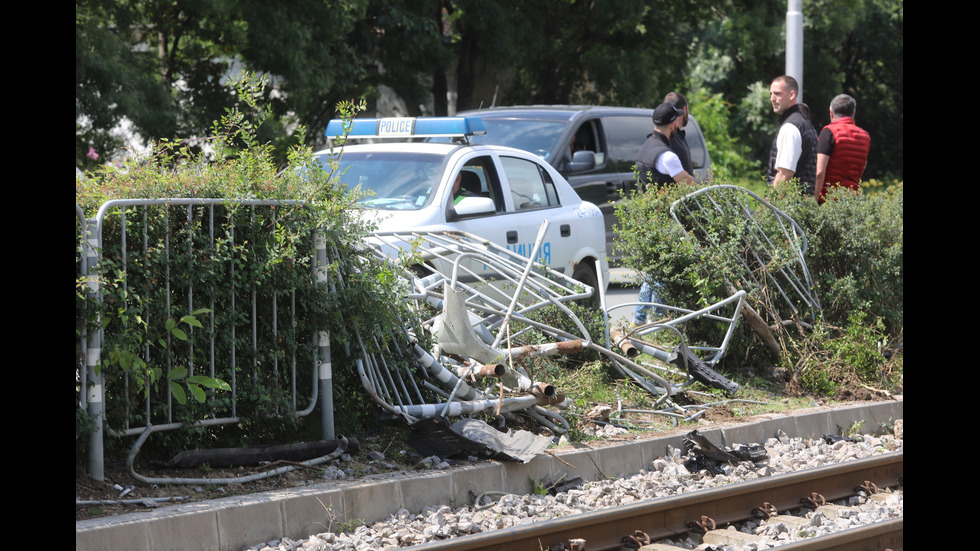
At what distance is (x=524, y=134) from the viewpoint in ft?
41.5

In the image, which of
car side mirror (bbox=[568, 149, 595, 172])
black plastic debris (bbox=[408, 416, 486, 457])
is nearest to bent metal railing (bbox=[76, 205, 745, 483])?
black plastic debris (bbox=[408, 416, 486, 457])

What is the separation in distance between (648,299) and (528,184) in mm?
1573

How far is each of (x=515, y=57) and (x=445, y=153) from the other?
1197cm

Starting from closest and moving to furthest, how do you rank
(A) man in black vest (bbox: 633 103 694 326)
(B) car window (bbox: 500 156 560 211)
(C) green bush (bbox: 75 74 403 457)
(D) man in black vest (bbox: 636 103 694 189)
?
(C) green bush (bbox: 75 74 403 457) → (A) man in black vest (bbox: 633 103 694 326) → (D) man in black vest (bbox: 636 103 694 189) → (B) car window (bbox: 500 156 560 211)

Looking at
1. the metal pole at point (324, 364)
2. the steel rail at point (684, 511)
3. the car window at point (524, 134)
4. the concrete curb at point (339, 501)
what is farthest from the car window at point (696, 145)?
the metal pole at point (324, 364)

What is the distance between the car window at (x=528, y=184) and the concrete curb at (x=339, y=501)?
3.12m

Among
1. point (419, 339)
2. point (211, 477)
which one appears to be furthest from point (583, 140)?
point (211, 477)

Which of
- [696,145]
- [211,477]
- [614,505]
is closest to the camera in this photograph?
[211,477]

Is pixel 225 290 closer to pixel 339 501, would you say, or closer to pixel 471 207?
pixel 339 501

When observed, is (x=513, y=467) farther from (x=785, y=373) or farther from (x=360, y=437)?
(x=785, y=373)

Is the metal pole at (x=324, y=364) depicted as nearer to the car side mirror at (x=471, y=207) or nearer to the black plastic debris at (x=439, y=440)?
the black plastic debris at (x=439, y=440)

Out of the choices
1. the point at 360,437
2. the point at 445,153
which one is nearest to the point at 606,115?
the point at 445,153

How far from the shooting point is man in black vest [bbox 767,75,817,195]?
9.46 m

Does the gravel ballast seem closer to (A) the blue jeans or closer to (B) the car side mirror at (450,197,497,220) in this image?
(A) the blue jeans
